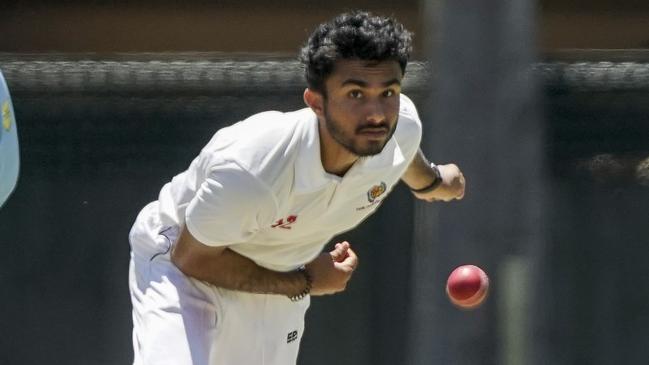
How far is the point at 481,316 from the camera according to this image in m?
2.53

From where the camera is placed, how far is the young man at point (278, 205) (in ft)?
10.5

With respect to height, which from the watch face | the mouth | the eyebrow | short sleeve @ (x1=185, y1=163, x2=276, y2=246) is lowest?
short sleeve @ (x1=185, y1=163, x2=276, y2=246)

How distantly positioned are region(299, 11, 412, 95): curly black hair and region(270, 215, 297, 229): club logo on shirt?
31 centimetres

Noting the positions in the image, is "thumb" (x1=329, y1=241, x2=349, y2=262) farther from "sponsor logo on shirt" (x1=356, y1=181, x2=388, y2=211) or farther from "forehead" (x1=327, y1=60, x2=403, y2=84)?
"forehead" (x1=327, y1=60, x2=403, y2=84)

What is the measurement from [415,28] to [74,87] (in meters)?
1.49

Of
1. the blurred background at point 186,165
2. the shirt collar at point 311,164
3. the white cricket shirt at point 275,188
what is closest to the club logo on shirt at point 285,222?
the white cricket shirt at point 275,188

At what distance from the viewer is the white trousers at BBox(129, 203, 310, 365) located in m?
3.46

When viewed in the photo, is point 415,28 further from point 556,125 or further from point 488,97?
point 488,97

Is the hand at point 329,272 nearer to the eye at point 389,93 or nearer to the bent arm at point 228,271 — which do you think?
the bent arm at point 228,271

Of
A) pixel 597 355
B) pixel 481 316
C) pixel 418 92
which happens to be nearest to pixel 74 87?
pixel 418 92

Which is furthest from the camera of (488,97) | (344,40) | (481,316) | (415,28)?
(415,28)

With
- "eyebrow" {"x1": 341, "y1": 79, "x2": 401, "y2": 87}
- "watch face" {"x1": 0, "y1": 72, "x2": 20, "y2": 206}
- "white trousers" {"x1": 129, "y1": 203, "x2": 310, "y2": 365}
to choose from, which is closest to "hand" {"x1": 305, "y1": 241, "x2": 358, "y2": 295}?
"white trousers" {"x1": 129, "y1": 203, "x2": 310, "y2": 365}

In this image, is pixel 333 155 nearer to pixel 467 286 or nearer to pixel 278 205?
pixel 278 205

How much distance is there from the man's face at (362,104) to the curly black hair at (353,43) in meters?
0.02
